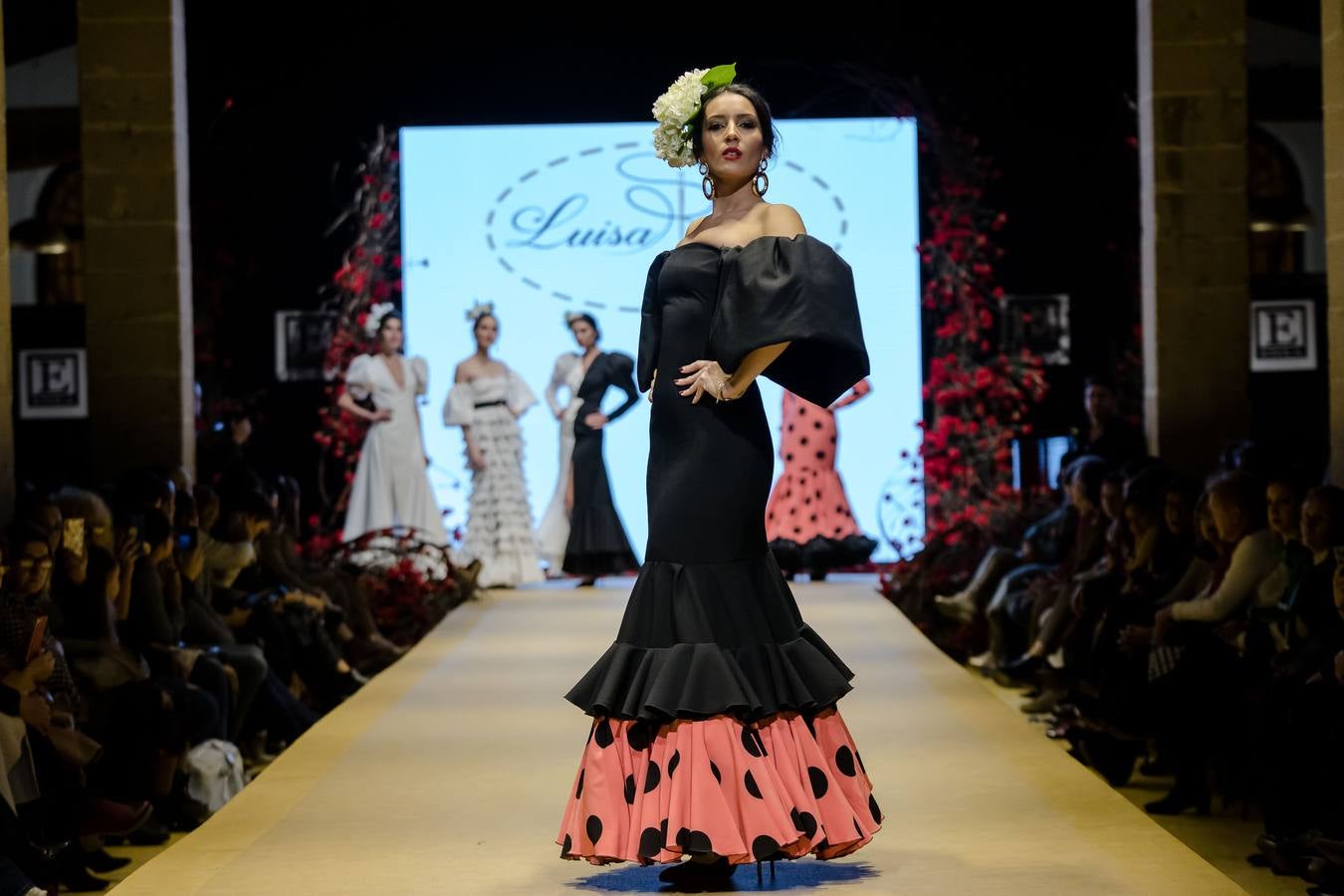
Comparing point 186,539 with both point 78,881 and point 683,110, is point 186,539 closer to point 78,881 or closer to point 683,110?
point 78,881

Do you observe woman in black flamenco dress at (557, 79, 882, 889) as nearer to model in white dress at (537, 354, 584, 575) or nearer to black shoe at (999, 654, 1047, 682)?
black shoe at (999, 654, 1047, 682)

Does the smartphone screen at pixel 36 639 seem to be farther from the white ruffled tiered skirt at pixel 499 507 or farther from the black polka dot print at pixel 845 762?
the white ruffled tiered skirt at pixel 499 507

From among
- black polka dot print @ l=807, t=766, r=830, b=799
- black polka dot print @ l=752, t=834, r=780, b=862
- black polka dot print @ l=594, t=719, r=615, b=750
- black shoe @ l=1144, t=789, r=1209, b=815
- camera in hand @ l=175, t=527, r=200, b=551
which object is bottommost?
black shoe @ l=1144, t=789, r=1209, b=815

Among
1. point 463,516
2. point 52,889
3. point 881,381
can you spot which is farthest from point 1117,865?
point 881,381

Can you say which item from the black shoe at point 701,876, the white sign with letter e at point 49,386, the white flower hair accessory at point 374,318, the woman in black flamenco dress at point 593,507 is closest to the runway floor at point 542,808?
the black shoe at point 701,876

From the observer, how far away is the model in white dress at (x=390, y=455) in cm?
970

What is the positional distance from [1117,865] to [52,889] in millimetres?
1828

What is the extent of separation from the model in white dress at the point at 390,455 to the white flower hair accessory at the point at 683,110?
22.0 feet

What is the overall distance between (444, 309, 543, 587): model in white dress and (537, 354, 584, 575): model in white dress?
0.20 metres

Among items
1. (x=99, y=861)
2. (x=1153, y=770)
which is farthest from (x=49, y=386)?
(x=1153, y=770)

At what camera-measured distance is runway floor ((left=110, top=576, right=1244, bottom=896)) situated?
3.10 metres

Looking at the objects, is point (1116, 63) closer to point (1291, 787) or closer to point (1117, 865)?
point (1291, 787)

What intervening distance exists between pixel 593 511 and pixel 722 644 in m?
6.37

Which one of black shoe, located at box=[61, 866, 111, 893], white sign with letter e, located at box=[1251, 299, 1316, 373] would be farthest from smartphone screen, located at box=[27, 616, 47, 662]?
white sign with letter e, located at box=[1251, 299, 1316, 373]
